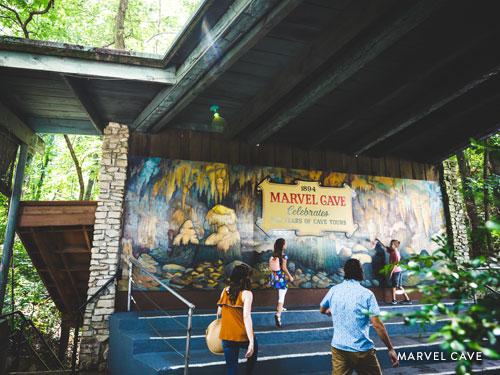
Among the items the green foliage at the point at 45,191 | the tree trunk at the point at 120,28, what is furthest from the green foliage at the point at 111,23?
the green foliage at the point at 45,191

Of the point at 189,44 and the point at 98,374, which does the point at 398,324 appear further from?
the point at 189,44

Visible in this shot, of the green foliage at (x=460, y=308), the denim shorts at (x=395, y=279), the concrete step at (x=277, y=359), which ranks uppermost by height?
the green foliage at (x=460, y=308)

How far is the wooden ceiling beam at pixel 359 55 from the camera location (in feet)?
13.2

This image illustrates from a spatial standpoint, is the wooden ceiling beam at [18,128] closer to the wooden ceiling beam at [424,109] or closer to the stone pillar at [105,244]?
the stone pillar at [105,244]

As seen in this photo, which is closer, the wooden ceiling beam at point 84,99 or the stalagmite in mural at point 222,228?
the wooden ceiling beam at point 84,99

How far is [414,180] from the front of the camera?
905 centimetres

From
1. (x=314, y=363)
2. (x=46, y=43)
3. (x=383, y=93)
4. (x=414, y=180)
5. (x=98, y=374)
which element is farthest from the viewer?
(x=414, y=180)

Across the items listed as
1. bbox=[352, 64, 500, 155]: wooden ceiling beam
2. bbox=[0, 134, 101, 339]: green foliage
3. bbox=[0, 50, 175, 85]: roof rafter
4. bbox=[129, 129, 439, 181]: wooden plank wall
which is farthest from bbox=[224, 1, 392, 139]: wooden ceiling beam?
bbox=[0, 134, 101, 339]: green foliage

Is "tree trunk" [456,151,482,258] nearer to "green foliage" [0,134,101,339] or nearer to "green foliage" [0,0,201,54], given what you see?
"green foliage" [0,0,201,54]

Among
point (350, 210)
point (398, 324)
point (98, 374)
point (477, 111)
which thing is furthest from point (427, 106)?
point (98, 374)

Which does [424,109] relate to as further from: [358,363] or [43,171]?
[43,171]

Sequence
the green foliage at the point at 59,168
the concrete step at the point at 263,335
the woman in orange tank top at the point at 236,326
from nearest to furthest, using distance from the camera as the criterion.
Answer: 1. the woman in orange tank top at the point at 236,326
2. the concrete step at the point at 263,335
3. the green foliage at the point at 59,168

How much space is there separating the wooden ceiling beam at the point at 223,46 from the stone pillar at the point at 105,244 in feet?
4.86

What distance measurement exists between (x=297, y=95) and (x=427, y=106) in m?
2.57
